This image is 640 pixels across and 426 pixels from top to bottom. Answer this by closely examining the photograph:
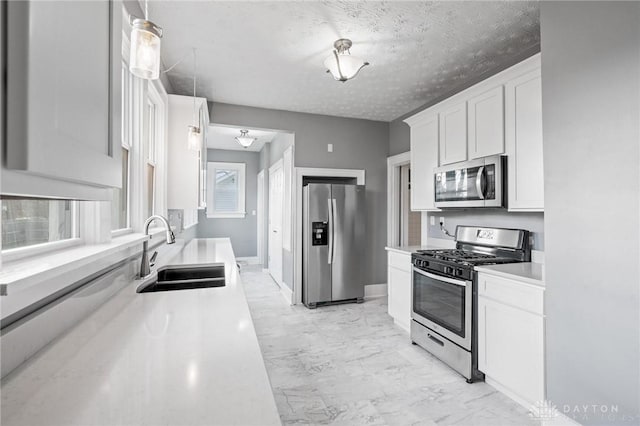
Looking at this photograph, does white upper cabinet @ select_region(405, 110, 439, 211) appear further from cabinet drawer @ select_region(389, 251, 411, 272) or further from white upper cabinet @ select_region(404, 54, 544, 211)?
cabinet drawer @ select_region(389, 251, 411, 272)

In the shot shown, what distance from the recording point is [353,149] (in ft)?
15.2

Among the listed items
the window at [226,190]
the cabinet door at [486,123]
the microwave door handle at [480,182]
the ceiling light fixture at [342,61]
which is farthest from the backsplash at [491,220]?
the window at [226,190]

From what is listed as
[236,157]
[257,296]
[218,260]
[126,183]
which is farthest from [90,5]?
[236,157]

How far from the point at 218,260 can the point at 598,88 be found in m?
2.51

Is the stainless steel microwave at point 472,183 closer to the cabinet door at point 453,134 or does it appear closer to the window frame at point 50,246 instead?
the cabinet door at point 453,134

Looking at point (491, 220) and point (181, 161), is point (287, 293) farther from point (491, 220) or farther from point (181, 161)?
point (491, 220)

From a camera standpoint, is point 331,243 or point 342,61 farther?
point 331,243

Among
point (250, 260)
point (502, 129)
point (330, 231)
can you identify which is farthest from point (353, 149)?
point (250, 260)

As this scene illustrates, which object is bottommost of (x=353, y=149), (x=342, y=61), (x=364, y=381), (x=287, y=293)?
(x=364, y=381)

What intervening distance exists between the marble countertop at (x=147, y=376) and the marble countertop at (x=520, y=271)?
5.83 ft

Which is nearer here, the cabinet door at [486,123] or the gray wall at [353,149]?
the cabinet door at [486,123]

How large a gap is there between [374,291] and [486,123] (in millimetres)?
2889

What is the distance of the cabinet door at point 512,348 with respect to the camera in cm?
190

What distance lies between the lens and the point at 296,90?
355 cm
